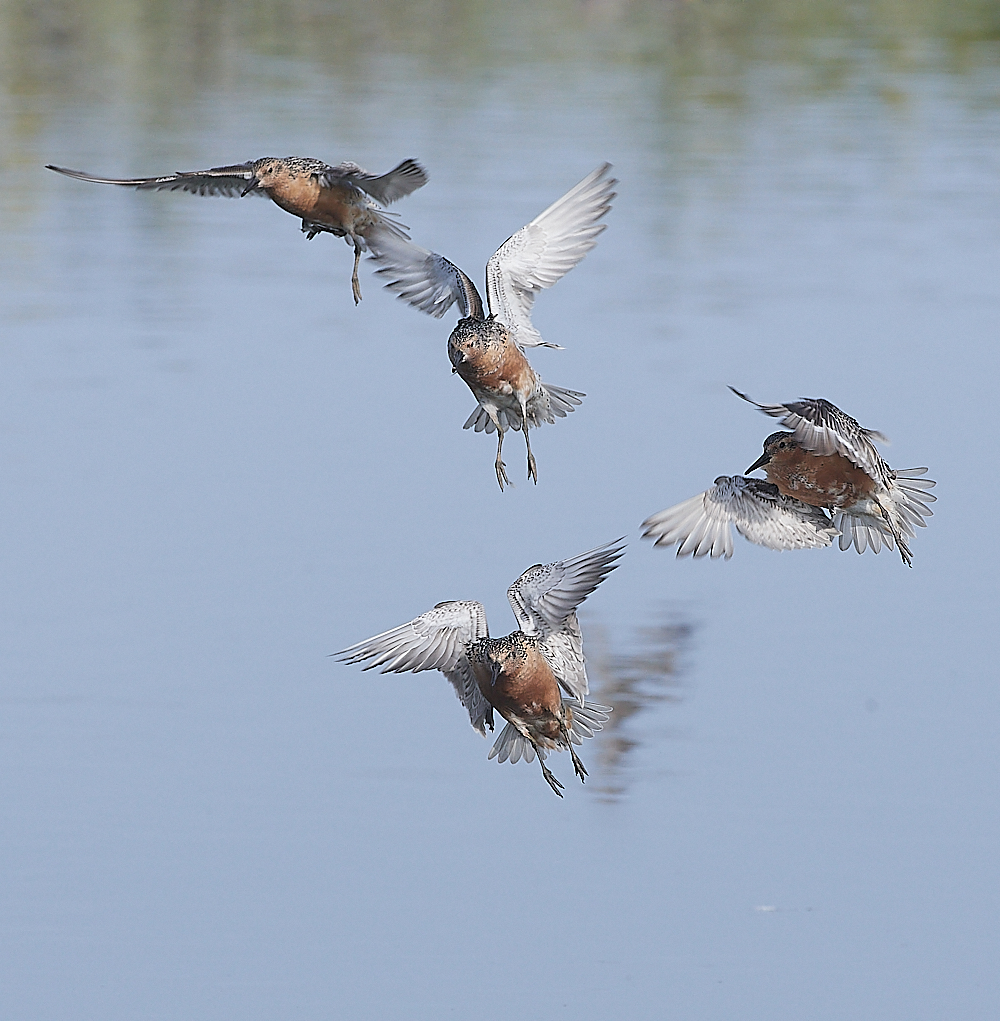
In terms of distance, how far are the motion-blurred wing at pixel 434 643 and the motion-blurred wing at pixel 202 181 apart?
130cm

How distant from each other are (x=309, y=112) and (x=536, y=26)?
6897 millimetres

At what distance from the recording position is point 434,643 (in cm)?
545

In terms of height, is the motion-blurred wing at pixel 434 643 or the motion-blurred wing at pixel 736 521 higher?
the motion-blurred wing at pixel 736 521

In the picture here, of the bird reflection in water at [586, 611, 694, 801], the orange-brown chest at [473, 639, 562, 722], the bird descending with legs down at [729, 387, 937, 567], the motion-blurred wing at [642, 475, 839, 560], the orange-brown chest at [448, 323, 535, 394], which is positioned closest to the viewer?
the orange-brown chest at [473, 639, 562, 722]

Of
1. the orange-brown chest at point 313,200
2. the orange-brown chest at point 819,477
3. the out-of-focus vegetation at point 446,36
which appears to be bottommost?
the orange-brown chest at point 819,477

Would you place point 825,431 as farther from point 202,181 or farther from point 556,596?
point 202,181

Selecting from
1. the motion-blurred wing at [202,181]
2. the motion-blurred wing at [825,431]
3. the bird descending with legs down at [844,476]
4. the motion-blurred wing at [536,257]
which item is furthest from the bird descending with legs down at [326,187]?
the bird descending with legs down at [844,476]

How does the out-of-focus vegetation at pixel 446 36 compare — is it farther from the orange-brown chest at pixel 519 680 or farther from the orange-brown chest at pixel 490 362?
the orange-brown chest at pixel 519 680

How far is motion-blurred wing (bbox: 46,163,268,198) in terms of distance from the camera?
18.4ft

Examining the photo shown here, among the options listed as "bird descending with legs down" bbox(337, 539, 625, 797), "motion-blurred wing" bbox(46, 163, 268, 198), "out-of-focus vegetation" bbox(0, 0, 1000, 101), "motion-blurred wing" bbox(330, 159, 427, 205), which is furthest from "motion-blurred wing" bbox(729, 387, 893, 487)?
"out-of-focus vegetation" bbox(0, 0, 1000, 101)

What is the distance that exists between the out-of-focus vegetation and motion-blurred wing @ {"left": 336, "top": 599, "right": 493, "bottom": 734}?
46.2 ft

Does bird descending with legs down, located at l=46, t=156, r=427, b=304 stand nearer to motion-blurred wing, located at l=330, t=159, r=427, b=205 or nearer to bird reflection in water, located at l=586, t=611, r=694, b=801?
motion-blurred wing, located at l=330, t=159, r=427, b=205

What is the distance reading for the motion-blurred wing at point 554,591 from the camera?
5359 mm

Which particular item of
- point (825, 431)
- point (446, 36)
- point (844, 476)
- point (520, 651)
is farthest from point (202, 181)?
point (446, 36)
